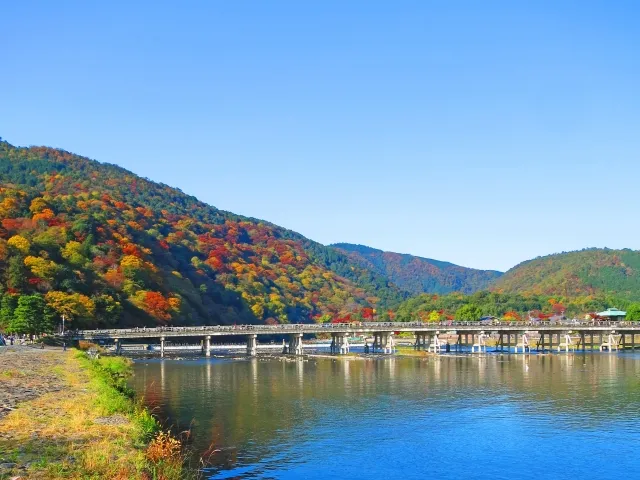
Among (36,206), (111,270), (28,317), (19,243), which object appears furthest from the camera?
(36,206)

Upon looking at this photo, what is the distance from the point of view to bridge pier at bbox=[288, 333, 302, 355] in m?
98.8

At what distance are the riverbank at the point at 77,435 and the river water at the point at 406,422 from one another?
3374mm

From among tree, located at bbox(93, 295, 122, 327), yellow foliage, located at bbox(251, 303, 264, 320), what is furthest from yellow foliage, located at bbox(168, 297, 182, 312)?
yellow foliage, located at bbox(251, 303, 264, 320)

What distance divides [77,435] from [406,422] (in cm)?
1856

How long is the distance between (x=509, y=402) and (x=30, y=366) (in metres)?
32.1

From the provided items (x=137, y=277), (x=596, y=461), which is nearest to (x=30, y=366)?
(x=596, y=461)

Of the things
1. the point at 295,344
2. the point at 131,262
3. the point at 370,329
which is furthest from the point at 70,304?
the point at 370,329

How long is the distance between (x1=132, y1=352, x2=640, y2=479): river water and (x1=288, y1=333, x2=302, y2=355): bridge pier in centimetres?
3440

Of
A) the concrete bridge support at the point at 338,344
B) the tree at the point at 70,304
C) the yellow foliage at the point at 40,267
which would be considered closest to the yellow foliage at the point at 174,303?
the tree at the point at 70,304

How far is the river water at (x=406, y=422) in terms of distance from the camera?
26.1 meters

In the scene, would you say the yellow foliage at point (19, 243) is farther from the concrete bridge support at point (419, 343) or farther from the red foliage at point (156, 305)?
the concrete bridge support at point (419, 343)

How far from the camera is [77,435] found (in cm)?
2211

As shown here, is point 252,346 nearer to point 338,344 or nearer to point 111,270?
point 338,344

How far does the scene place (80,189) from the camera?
620 feet
